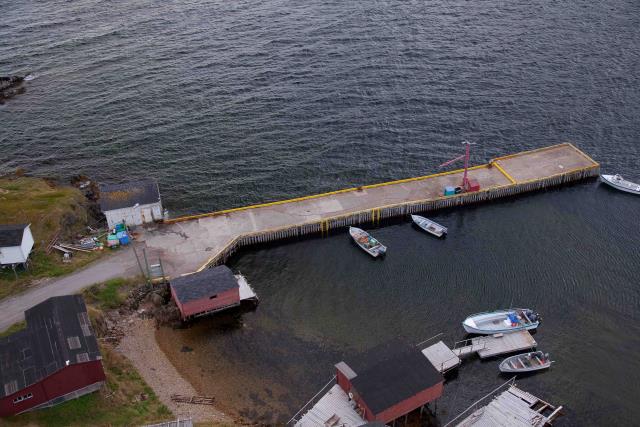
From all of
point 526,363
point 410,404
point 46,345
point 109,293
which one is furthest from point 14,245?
point 526,363

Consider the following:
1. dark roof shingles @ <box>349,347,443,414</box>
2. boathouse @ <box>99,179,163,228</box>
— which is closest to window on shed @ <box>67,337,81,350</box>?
boathouse @ <box>99,179,163,228</box>

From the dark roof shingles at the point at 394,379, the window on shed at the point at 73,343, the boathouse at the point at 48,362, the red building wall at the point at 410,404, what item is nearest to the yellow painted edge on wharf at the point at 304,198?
the boathouse at the point at 48,362

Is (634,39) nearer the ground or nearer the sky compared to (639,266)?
nearer the sky

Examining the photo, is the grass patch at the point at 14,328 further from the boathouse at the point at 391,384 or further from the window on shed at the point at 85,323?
the boathouse at the point at 391,384

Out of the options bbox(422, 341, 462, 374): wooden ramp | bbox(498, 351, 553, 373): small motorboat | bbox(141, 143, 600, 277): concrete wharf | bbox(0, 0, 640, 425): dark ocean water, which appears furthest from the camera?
bbox(141, 143, 600, 277): concrete wharf

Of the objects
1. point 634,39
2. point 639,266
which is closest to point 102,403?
point 639,266

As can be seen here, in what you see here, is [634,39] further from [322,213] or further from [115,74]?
[115,74]

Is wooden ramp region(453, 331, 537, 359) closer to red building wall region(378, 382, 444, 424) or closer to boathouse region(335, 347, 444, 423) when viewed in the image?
Result: red building wall region(378, 382, 444, 424)
